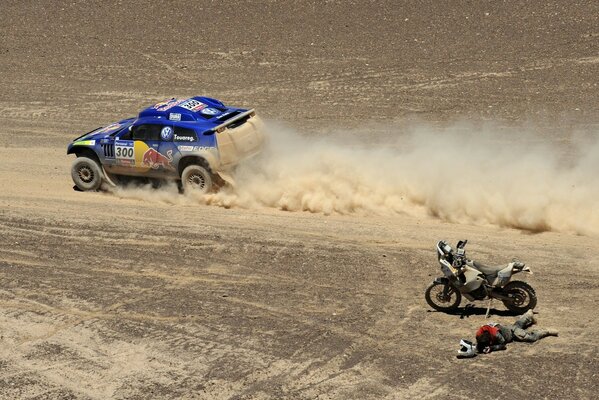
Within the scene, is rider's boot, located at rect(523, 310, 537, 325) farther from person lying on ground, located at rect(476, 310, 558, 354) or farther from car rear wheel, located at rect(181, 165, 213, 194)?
car rear wheel, located at rect(181, 165, 213, 194)

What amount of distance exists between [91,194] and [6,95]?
10.1 metres

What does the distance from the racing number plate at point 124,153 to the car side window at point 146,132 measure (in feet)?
0.73

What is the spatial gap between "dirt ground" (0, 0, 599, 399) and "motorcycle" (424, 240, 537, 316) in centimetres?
30

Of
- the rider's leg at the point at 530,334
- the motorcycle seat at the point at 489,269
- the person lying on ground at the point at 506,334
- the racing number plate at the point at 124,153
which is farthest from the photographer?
the racing number plate at the point at 124,153

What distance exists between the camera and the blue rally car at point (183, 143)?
18.1 m

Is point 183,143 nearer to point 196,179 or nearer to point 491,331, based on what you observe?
point 196,179

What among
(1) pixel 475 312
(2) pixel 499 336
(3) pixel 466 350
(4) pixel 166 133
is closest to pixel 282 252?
(1) pixel 475 312

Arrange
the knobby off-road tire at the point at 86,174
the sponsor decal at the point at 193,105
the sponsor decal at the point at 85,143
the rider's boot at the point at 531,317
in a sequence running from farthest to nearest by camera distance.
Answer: the knobby off-road tire at the point at 86,174 < the sponsor decal at the point at 85,143 < the sponsor decal at the point at 193,105 < the rider's boot at the point at 531,317

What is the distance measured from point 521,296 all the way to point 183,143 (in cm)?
779

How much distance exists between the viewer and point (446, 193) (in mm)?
17266

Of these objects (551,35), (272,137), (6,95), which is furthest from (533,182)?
(6,95)

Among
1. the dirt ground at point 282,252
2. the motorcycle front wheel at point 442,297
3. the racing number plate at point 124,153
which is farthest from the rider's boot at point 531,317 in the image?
the racing number plate at point 124,153

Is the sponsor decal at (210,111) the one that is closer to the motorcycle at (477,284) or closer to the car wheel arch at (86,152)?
the car wheel arch at (86,152)

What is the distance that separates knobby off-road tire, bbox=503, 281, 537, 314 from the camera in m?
13.1
